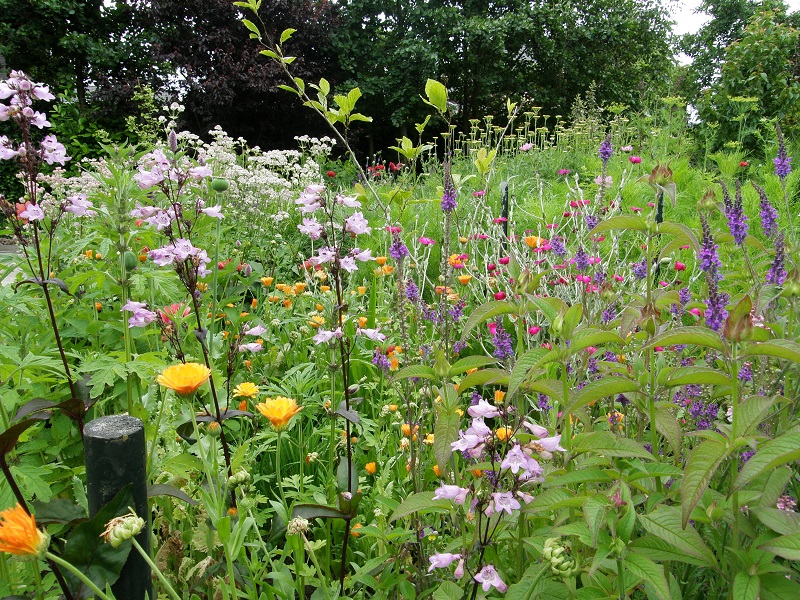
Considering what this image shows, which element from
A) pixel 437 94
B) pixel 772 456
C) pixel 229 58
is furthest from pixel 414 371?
pixel 229 58

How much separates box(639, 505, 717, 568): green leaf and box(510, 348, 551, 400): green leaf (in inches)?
11.5

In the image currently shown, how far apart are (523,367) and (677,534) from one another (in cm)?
34

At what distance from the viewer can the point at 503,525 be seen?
1194 mm

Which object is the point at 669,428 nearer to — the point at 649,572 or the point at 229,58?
the point at 649,572

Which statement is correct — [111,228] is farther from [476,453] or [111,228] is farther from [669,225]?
[669,225]

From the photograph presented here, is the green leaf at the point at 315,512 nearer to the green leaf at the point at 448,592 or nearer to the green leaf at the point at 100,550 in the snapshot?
the green leaf at the point at 448,592

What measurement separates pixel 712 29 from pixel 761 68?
29682 millimetres

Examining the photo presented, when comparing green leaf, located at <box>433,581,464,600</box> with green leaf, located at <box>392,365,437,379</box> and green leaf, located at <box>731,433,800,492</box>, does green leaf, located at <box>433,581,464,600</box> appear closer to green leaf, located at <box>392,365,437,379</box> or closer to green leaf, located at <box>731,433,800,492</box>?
green leaf, located at <box>392,365,437,379</box>

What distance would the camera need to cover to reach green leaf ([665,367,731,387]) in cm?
95

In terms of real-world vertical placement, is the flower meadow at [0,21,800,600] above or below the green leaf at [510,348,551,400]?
below

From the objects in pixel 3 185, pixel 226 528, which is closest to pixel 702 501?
pixel 226 528

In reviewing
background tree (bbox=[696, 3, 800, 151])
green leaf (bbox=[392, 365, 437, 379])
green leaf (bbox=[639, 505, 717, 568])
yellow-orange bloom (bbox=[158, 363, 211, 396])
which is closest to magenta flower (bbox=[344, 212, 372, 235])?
green leaf (bbox=[392, 365, 437, 379])

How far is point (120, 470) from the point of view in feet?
3.20

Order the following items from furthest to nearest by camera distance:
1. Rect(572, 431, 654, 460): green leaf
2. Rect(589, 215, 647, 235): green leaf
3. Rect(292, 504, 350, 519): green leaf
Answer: Rect(292, 504, 350, 519): green leaf
Rect(589, 215, 647, 235): green leaf
Rect(572, 431, 654, 460): green leaf
